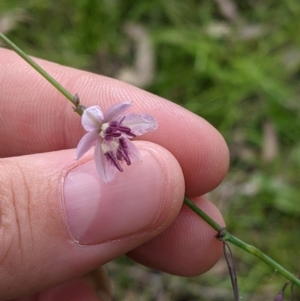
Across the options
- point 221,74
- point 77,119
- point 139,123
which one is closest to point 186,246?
point 77,119

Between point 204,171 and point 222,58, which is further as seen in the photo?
point 222,58

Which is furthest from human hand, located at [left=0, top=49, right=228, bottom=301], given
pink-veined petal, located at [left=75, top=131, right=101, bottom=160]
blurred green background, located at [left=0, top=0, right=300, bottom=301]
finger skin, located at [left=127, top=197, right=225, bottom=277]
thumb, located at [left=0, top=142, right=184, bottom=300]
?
blurred green background, located at [left=0, top=0, right=300, bottom=301]

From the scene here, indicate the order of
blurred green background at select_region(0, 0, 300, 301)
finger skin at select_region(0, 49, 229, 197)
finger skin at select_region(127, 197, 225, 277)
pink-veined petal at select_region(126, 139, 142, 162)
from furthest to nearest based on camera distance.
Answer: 1. blurred green background at select_region(0, 0, 300, 301)
2. finger skin at select_region(127, 197, 225, 277)
3. finger skin at select_region(0, 49, 229, 197)
4. pink-veined petal at select_region(126, 139, 142, 162)

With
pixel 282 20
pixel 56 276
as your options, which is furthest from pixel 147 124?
pixel 282 20

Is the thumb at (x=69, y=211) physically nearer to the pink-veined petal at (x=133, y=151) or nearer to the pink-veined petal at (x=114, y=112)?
the pink-veined petal at (x=133, y=151)

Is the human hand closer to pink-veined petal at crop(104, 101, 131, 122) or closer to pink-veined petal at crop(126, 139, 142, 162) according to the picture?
pink-veined petal at crop(126, 139, 142, 162)

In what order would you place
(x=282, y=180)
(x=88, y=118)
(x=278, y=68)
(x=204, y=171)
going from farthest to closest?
(x=278, y=68), (x=282, y=180), (x=204, y=171), (x=88, y=118)

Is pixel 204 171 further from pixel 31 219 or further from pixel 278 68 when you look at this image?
pixel 278 68

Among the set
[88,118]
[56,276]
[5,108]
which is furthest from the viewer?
[5,108]
